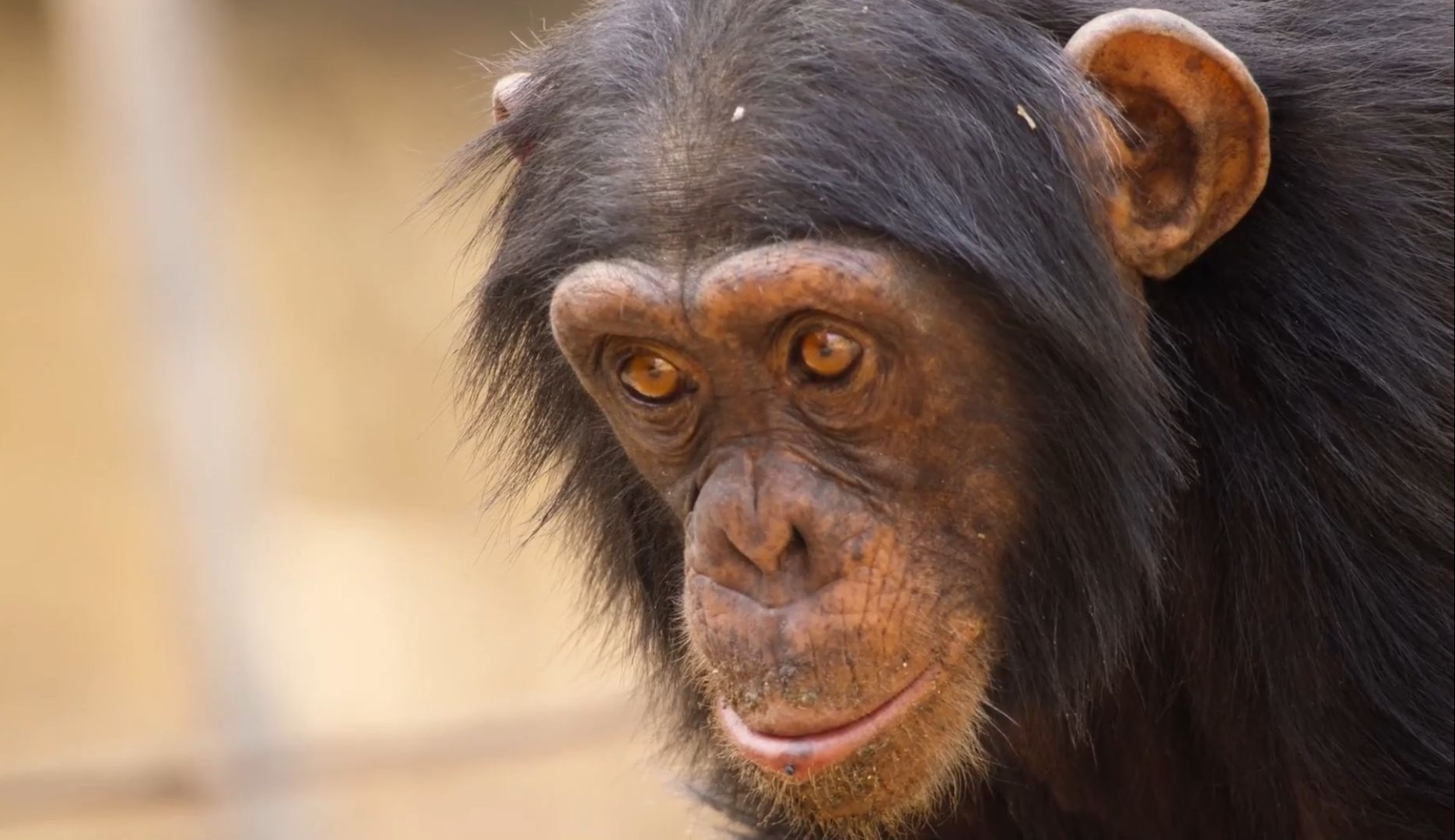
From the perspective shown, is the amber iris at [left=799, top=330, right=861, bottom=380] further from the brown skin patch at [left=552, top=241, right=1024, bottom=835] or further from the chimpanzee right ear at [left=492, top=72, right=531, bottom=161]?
the chimpanzee right ear at [left=492, top=72, right=531, bottom=161]

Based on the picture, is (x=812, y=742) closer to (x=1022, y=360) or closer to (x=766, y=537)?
(x=766, y=537)

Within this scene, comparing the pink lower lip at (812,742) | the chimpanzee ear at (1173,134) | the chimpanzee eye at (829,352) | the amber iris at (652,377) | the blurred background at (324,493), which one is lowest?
the blurred background at (324,493)

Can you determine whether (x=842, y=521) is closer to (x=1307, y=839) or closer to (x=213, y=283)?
(x=1307, y=839)

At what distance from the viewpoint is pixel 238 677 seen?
6547 mm

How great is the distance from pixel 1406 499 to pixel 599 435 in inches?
74.0

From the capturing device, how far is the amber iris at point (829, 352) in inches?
142

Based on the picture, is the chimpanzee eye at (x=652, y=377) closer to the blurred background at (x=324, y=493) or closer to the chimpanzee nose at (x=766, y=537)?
the chimpanzee nose at (x=766, y=537)

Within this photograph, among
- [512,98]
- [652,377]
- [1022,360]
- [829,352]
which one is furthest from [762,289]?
[512,98]

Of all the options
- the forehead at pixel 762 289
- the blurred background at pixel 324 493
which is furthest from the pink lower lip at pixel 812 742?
the blurred background at pixel 324 493

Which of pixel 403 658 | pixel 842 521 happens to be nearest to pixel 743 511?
pixel 842 521

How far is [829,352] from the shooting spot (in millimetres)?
3621

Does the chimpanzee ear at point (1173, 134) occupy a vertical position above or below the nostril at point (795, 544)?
above

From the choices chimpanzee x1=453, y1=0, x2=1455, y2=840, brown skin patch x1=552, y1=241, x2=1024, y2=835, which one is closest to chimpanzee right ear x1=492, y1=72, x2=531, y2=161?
chimpanzee x1=453, y1=0, x2=1455, y2=840

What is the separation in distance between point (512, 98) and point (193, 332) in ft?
8.38
